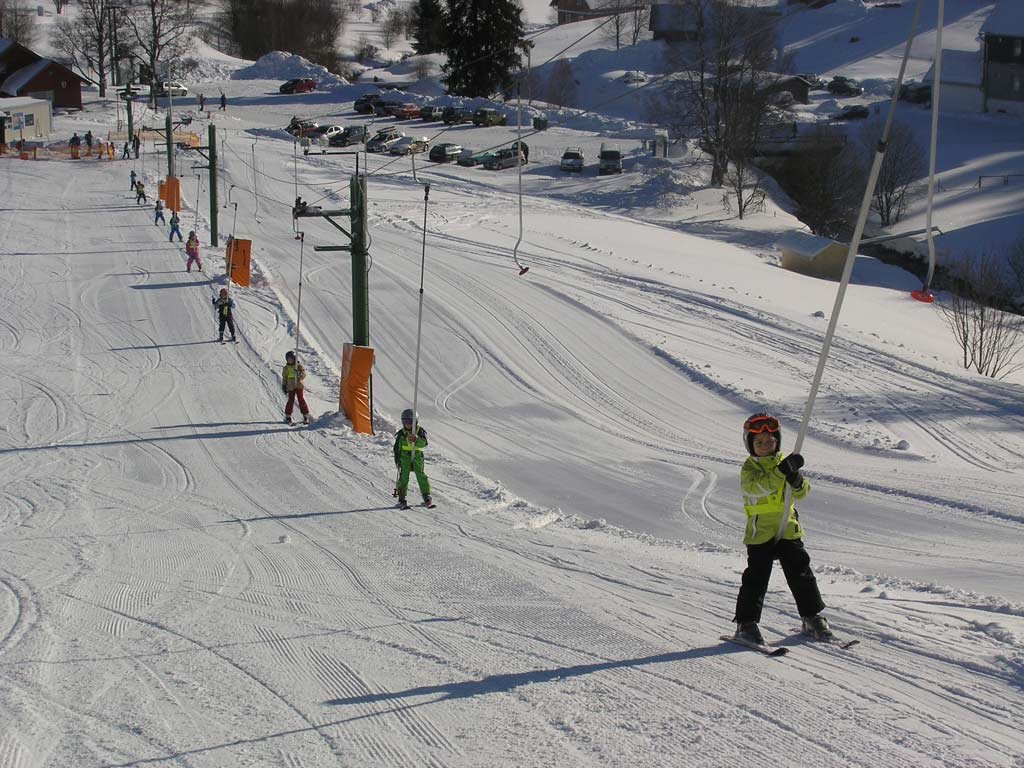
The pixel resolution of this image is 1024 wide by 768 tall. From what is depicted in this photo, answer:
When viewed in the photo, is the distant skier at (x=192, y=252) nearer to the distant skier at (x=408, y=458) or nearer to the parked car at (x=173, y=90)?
the distant skier at (x=408, y=458)

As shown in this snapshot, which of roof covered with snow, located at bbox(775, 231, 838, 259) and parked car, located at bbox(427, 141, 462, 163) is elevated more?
parked car, located at bbox(427, 141, 462, 163)

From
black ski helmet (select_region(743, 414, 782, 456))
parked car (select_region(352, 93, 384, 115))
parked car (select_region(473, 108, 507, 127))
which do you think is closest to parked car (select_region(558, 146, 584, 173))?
parked car (select_region(473, 108, 507, 127))

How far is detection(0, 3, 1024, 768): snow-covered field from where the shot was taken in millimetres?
6277

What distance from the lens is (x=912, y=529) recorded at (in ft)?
43.8

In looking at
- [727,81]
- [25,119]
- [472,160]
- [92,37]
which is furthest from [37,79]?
[727,81]

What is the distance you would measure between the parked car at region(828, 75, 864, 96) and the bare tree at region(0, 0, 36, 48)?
78051 millimetres

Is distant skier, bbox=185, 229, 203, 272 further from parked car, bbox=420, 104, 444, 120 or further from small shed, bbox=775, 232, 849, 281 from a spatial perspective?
parked car, bbox=420, 104, 444, 120

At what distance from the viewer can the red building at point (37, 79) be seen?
257ft

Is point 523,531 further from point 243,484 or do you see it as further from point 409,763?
point 409,763

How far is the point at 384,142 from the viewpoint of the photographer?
58.7 metres

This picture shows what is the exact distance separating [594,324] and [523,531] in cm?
1666

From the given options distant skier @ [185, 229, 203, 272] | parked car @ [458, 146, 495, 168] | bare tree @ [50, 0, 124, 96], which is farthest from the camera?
bare tree @ [50, 0, 124, 96]

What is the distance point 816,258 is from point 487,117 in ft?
106

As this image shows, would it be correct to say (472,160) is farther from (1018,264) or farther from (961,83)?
(961,83)
